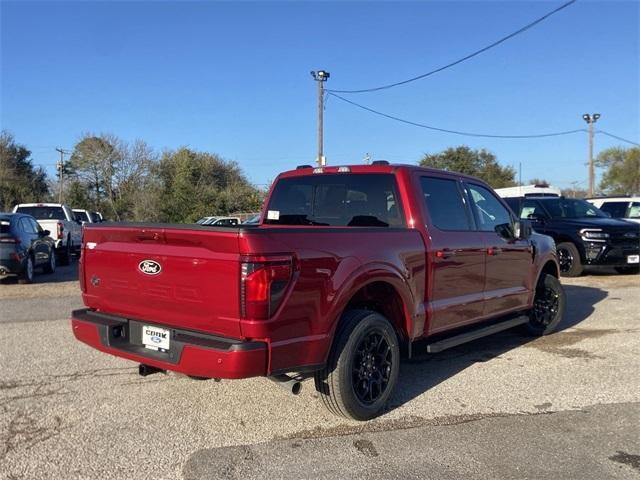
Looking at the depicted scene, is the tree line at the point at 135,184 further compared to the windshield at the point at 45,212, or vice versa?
the tree line at the point at 135,184

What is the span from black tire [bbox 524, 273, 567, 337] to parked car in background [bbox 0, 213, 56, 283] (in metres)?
9.60

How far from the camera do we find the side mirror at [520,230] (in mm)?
6227

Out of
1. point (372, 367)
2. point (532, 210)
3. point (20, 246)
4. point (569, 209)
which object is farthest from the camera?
point (532, 210)

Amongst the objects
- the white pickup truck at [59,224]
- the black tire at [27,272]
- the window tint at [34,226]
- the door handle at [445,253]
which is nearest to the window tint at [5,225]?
the black tire at [27,272]

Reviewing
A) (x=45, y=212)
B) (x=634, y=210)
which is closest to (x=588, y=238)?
(x=634, y=210)

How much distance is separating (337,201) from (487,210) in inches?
68.9

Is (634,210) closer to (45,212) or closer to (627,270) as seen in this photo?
(627,270)

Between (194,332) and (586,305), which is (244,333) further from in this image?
(586,305)

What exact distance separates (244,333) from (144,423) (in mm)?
1325

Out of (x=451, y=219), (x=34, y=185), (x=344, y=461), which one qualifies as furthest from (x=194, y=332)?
(x=34, y=185)

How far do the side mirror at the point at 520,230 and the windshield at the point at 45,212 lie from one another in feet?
55.3

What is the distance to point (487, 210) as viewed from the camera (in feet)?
19.9

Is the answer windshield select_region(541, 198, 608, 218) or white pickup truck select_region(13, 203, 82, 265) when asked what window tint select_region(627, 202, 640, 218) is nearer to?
windshield select_region(541, 198, 608, 218)

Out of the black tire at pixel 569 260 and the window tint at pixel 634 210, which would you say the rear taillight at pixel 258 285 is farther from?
the window tint at pixel 634 210
